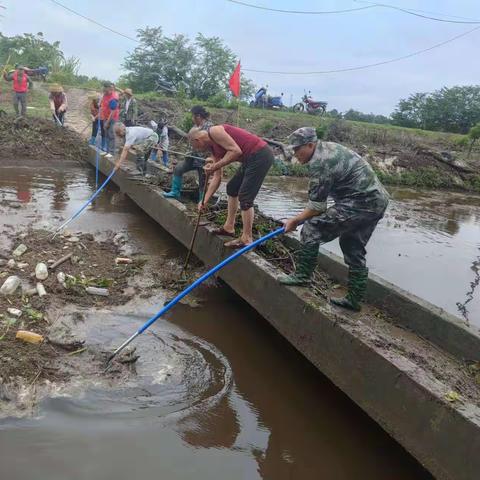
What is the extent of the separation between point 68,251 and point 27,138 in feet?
28.4

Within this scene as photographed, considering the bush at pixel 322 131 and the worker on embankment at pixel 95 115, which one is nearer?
the worker on embankment at pixel 95 115

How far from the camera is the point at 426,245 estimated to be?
32.2ft

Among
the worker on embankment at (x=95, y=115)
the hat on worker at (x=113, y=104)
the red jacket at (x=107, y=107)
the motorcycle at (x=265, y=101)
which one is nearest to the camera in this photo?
the hat on worker at (x=113, y=104)

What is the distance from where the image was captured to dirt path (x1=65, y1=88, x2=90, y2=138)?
16.5 m

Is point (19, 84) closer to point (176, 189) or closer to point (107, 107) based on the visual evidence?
point (107, 107)

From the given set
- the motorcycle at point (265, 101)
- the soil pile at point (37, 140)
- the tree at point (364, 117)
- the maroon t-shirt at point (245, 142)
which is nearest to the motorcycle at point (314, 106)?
the motorcycle at point (265, 101)

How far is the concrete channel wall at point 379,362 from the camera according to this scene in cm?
286

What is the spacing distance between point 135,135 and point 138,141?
22cm

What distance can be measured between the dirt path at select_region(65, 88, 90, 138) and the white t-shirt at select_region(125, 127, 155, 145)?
23.0ft

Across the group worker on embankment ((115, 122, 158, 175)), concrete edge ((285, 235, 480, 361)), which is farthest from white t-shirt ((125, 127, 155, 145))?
concrete edge ((285, 235, 480, 361))

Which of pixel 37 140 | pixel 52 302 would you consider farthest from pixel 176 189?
pixel 37 140

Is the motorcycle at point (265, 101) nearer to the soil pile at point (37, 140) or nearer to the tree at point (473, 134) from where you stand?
the tree at point (473, 134)

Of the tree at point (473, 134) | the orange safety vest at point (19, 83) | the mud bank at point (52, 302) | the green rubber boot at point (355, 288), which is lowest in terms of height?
the mud bank at point (52, 302)

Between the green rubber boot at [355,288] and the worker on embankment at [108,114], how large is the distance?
28.4 feet
